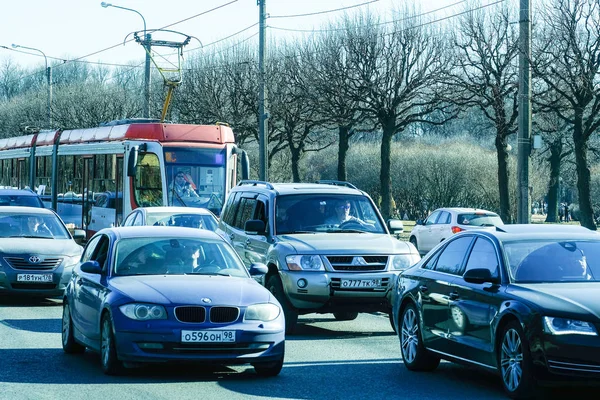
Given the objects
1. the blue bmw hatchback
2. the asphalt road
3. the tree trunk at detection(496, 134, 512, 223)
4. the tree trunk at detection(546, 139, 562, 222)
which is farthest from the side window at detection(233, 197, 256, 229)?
the tree trunk at detection(546, 139, 562, 222)

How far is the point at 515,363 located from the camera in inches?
353

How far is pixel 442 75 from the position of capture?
1693 inches

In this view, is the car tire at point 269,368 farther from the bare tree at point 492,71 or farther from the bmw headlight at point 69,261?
the bare tree at point 492,71

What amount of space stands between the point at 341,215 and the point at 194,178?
36.4ft

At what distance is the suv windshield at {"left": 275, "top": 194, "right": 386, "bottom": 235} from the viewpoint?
611 inches

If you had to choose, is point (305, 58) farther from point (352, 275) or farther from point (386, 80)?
point (352, 275)

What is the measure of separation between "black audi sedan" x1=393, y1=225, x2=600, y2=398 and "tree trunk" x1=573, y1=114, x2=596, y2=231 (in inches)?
901

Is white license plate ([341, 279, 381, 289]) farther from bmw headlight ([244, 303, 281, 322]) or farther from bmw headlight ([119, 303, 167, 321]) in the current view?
bmw headlight ([119, 303, 167, 321])

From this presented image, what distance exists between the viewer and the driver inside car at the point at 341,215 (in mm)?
15625

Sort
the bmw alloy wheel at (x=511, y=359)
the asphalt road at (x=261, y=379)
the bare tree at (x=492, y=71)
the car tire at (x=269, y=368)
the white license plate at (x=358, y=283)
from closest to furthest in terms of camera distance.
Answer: the bmw alloy wheel at (x=511, y=359), the asphalt road at (x=261, y=379), the car tire at (x=269, y=368), the white license plate at (x=358, y=283), the bare tree at (x=492, y=71)

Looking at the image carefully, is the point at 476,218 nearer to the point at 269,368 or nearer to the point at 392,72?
the point at 392,72

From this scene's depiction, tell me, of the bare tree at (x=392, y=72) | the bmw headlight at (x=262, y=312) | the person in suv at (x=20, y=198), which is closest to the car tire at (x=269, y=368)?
the bmw headlight at (x=262, y=312)

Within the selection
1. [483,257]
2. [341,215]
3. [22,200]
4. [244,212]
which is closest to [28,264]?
[244,212]

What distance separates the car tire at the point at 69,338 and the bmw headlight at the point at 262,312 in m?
2.52
